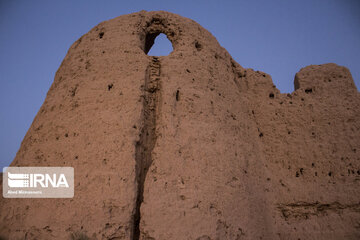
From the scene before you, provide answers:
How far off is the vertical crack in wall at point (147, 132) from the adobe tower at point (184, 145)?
0.8 inches

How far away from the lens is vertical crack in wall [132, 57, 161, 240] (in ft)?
12.7

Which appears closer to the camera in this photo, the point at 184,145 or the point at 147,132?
the point at 184,145

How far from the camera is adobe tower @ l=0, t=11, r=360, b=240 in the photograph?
379 centimetres

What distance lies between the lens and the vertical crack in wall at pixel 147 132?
3.86m

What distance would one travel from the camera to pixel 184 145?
4.25 metres

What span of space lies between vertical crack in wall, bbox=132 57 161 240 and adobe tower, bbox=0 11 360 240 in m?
0.02

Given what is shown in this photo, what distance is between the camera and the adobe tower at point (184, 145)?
3793 mm

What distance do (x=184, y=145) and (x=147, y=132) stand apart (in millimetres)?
651

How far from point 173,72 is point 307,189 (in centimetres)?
365

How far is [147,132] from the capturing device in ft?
14.5

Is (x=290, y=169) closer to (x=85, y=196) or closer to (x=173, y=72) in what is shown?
(x=173, y=72)

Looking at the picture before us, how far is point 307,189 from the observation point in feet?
18.4

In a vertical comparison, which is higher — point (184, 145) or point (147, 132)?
point (147, 132)

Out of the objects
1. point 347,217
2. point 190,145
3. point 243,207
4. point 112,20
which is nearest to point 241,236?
point 243,207
